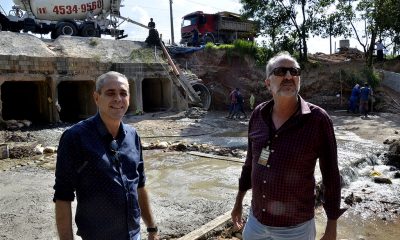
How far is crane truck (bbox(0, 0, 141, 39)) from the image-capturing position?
1934cm

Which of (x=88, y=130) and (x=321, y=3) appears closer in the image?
(x=88, y=130)

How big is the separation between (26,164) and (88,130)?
8090 millimetres

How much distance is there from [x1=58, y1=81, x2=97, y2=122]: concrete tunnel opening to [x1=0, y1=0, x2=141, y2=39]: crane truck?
2906 mm

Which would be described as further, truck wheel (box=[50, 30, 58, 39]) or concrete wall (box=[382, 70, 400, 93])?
concrete wall (box=[382, 70, 400, 93])

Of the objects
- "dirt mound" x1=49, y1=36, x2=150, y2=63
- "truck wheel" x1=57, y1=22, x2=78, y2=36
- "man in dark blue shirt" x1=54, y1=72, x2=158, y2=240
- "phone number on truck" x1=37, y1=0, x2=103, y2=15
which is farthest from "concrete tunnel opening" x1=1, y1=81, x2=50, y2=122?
"man in dark blue shirt" x1=54, y1=72, x2=158, y2=240

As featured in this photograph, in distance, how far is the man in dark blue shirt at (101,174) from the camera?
2.17 meters

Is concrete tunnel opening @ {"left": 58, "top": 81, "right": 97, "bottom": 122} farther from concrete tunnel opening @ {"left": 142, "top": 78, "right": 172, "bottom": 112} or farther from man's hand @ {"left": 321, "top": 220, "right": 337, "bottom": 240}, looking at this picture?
man's hand @ {"left": 321, "top": 220, "right": 337, "bottom": 240}

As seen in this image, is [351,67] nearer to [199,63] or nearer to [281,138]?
[199,63]

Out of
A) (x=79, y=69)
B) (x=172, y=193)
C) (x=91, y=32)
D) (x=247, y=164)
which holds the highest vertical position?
(x=91, y=32)

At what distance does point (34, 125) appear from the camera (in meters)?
15.7

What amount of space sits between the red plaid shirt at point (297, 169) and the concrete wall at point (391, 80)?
68.9 feet

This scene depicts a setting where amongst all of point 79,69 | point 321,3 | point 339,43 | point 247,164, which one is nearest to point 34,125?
point 79,69

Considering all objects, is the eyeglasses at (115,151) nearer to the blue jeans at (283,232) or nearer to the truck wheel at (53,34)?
the blue jeans at (283,232)

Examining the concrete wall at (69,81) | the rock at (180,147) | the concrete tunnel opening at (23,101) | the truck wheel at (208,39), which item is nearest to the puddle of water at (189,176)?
the rock at (180,147)
